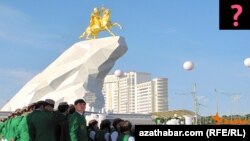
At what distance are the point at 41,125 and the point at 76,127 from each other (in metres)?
0.49

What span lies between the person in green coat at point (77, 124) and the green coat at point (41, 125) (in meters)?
0.28

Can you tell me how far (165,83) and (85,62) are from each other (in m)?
91.8

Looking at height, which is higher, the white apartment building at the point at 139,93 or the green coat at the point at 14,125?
the white apartment building at the point at 139,93

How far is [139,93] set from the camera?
456 feet

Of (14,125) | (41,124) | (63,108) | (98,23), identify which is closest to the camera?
(41,124)

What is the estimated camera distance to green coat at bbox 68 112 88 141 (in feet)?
21.8

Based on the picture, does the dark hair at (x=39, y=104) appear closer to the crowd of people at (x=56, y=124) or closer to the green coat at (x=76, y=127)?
the crowd of people at (x=56, y=124)

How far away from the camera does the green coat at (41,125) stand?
680cm

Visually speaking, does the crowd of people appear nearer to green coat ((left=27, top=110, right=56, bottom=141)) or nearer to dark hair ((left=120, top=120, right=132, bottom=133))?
green coat ((left=27, top=110, right=56, bottom=141))

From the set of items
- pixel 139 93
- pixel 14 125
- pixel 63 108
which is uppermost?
pixel 139 93

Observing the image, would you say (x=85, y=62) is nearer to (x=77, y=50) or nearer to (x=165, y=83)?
(x=77, y=50)

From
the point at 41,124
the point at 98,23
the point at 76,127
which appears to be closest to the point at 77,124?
Answer: the point at 76,127

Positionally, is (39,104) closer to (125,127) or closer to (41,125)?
(41,125)

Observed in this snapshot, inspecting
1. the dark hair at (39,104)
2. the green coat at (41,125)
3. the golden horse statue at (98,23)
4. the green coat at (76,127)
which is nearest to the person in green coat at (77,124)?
the green coat at (76,127)
